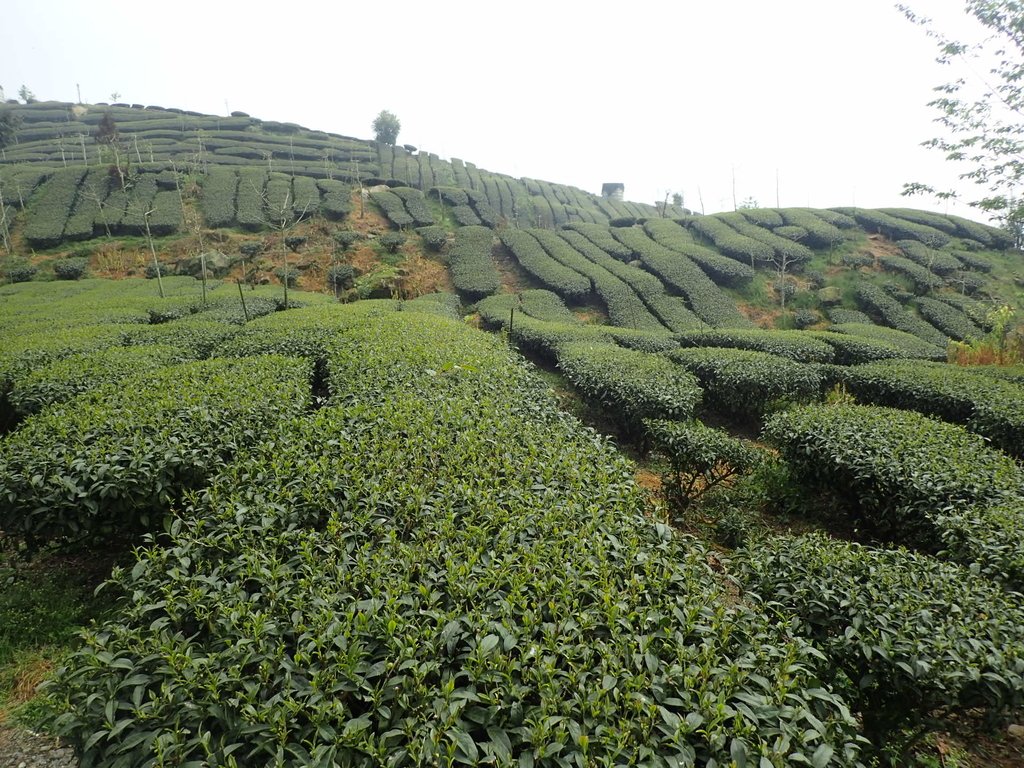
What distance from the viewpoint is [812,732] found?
7.07 feet

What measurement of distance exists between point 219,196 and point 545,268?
25230 millimetres

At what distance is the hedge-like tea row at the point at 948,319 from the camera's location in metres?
21.3

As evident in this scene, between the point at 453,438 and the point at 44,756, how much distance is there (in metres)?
3.64

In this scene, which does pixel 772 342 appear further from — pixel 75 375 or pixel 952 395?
pixel 75 375

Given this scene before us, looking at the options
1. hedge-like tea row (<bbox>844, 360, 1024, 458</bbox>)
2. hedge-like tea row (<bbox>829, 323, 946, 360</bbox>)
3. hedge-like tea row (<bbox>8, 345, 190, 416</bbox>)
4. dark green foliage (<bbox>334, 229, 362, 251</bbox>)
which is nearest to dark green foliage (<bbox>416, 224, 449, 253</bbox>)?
dark green foliage (<bbox>334, 229, 362, 251</bbox>)

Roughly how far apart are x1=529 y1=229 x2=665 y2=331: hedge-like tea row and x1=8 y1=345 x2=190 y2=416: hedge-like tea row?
17.8m

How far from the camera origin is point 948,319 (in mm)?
22062

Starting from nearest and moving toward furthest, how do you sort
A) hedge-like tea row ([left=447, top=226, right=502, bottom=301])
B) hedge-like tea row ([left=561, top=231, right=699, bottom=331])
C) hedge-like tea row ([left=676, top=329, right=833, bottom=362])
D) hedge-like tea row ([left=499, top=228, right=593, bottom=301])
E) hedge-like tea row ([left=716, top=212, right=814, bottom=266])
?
hedge-like tea row ([left=676, top=329, right=833, bottom=362]) → hedge-like tea row ([left=561, top=231, right=699, bottom=331]) → hedge-like tea row ([left=499, top=228, right=593, bottom=301]) → hedge-like tea row ([left=447, top=226, right=502, bottom=301]) → hedge-like tea row ([left=716, top=212, right=814, bottom=266])

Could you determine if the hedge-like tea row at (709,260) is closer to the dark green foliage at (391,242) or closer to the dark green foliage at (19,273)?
the dark green foliage at (391,242)

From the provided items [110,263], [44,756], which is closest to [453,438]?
[44,756]

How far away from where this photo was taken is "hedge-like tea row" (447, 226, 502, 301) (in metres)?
25.1

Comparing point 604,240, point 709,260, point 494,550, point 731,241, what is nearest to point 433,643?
point 494,550

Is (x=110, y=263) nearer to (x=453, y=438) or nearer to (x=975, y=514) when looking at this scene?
(x=453, y=438)

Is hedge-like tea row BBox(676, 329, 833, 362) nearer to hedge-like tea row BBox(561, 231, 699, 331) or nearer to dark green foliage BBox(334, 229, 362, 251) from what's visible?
hedge-like tea row BBox(561, 231, 699, 331)
